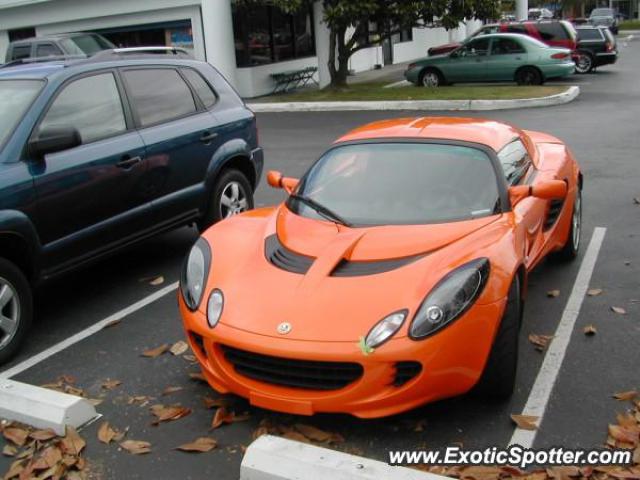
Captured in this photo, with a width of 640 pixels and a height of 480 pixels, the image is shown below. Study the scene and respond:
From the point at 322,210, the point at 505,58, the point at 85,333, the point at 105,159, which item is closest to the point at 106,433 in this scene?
the point at 85,333

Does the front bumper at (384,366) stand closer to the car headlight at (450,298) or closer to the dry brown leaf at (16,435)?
the car headlight at (450,298)

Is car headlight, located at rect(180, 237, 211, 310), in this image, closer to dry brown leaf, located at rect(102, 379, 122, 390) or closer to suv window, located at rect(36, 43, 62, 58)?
dry brown leaf, located at rect(102, 379, 122, 390)

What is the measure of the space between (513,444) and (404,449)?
534mm

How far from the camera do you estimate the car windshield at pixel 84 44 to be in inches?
687

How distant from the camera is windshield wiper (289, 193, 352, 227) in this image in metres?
4.55

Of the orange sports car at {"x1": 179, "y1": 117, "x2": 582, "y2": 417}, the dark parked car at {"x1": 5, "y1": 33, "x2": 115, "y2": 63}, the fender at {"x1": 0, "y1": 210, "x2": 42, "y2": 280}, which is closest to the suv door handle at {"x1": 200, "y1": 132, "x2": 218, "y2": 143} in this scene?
the orange sports car at {"x1": 179, "y1": 117, "x2": 582, "y2": 417}

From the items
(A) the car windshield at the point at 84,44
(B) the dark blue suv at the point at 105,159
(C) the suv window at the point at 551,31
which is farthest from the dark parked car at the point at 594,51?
(B) the dark blue suv at the point at 105,159

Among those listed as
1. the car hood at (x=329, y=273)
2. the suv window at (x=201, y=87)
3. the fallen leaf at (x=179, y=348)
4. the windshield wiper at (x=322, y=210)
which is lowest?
the fallen leaf at (x=179, y=348)

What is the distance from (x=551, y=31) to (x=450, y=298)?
21.4m

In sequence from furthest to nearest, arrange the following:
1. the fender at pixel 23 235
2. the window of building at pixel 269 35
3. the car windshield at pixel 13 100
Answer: the window of building at pixel 269 35, the car windshield at pixel 13 100, the fender at pixel 23 235

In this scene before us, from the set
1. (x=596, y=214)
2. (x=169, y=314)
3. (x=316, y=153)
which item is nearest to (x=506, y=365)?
(x=169, y=314)

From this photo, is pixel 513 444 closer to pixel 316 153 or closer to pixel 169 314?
pixel 169 314

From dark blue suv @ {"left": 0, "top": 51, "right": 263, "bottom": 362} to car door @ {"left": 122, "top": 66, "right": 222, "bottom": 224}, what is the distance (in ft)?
0.03

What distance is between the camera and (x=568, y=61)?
20109 mm
